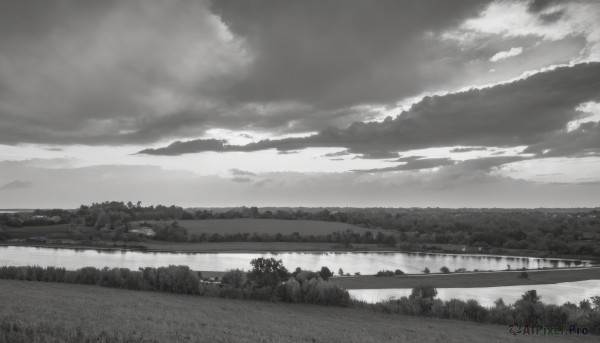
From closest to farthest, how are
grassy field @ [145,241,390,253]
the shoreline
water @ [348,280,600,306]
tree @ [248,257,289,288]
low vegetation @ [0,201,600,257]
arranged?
tree @ [248,257,289,288], water @ [348,280,600,306], the shoreline, grassy field @ [145,241,390,253], low vegetation @ [0,201,600,257]

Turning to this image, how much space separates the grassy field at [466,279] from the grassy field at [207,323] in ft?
81.7

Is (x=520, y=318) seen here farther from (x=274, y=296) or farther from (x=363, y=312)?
(x=274, y=296)

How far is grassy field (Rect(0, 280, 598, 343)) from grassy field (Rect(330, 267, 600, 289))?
2492cm

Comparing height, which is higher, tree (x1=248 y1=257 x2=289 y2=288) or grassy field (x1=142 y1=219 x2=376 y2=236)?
grassy field (x1=142 y1=219 x2=376 y2=236)

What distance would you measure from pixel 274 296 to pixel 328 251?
7081 centimetres

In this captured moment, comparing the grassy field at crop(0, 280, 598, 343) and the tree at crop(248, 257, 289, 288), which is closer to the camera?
the grassy field at crop(0, 280, 598, 343)

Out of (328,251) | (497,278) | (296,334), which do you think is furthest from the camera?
(328,251)

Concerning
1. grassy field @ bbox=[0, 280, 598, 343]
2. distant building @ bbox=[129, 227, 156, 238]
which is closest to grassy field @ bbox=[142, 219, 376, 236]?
distant building @ bbox=[129, 227, 156, 238]

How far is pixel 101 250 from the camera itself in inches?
3986

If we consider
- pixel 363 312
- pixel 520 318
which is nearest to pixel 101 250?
pixel 363 312

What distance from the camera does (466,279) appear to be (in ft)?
234

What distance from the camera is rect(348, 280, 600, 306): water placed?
55.1m

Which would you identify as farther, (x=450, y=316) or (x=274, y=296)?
(x=274, y=296)

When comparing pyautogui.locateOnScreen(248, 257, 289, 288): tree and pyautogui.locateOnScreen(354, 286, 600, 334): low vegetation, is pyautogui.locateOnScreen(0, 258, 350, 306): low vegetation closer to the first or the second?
pyautogui.locateOnScreen(248, 257, 289, 288): tree
